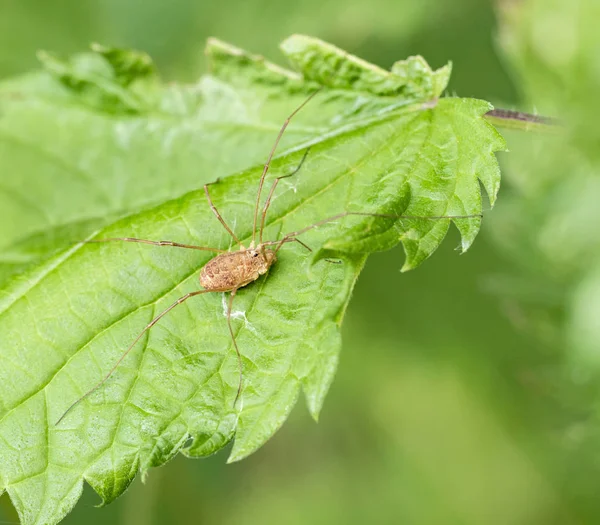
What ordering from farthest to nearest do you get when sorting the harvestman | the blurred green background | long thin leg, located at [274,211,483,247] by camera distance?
the blurred green background, the harvestman, long thin leg, located at [274,211,483,247]

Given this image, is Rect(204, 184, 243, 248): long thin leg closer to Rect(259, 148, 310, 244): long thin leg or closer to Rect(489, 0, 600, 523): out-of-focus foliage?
Rect(259, 148, 310, 244): long thin leg

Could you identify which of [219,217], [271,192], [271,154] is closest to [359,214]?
[271,192]

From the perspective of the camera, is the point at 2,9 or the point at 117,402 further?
the point at 2,9

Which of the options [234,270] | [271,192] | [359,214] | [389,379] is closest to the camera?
[359,214]

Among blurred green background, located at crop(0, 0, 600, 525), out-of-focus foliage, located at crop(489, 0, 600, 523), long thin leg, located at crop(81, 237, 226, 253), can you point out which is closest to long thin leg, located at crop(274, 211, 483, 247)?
long thin leg, located at crop(81, 237, 226, 253)

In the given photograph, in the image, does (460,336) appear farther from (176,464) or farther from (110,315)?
(110,315)

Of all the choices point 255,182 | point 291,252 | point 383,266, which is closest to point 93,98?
point 255,182

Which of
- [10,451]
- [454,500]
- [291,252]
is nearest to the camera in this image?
[10,451]

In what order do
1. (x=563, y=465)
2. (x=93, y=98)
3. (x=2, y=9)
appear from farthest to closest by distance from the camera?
(x=2, y=9) → (x=563, y=465) → (x=93, y=98)

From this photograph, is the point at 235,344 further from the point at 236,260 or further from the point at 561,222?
the point at 561,222
